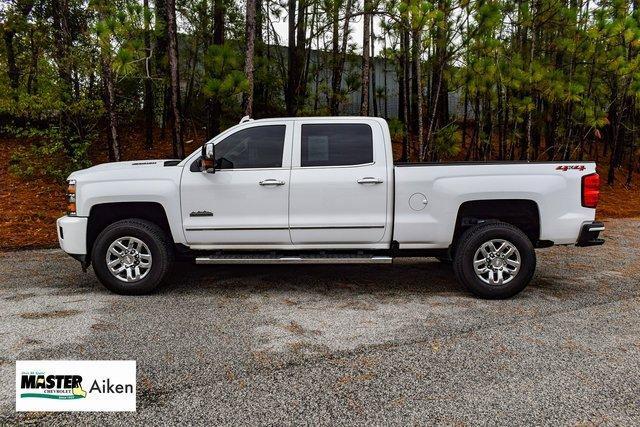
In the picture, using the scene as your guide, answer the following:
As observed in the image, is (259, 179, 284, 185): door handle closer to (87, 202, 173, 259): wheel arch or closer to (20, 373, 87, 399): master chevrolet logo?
(87, 202, 173, 259): wheel arch

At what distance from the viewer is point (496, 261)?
4895 mm

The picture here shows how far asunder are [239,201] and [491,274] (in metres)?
2.87

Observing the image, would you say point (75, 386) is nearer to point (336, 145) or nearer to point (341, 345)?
point (341, 345)

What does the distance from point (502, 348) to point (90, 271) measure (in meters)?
5.30

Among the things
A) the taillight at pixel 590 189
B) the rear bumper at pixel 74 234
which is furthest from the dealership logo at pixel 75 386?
the taillight at pixel 590 189

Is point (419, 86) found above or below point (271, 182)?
above

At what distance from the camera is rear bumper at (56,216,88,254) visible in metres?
5.03

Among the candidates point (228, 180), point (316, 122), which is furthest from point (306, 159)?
point (228, 180)

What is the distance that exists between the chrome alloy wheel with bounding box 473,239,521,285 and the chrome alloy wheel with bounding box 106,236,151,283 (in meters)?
3.65

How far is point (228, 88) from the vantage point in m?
8.13

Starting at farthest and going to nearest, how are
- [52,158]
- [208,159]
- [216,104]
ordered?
[52,158]
[216,104]
[208,159]

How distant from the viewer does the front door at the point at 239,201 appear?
5.00 meters

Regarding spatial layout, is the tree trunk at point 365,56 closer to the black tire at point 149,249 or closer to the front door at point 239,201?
the front door at point 239,201

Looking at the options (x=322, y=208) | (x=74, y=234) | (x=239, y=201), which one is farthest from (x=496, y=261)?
(x=74, y=234)
